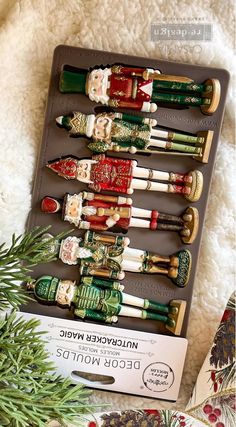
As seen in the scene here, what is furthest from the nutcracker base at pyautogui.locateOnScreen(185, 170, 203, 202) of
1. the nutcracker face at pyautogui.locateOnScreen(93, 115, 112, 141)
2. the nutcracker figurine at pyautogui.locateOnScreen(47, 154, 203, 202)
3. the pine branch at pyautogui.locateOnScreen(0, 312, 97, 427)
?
the pine branch at pyautogui.locateOnScreen(0, 312, 97, 427)

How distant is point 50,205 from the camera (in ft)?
3.03

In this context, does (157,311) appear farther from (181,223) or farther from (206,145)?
(206,145)

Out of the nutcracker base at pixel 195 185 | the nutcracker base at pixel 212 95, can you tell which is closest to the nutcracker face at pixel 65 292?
the nutcracker base at pixel 195 185

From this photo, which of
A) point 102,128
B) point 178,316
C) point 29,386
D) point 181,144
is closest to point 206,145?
point 181,144

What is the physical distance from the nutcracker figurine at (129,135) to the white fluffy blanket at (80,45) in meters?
0.05

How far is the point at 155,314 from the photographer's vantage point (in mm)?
943

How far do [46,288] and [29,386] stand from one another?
0.15 metres

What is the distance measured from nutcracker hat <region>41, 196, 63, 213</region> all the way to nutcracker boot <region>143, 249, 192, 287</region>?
0.15 metres

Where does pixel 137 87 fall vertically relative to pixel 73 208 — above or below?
above

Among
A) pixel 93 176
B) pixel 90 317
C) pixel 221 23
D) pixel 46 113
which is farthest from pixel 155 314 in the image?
pixel 221 23

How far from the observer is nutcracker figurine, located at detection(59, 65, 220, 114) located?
2.98ft

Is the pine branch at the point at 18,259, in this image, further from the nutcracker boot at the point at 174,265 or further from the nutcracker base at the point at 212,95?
the nutcracker base at the point at 212,95

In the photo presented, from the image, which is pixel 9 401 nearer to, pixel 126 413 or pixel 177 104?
pixel 126 413

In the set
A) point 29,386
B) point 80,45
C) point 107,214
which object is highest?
point 80,45
